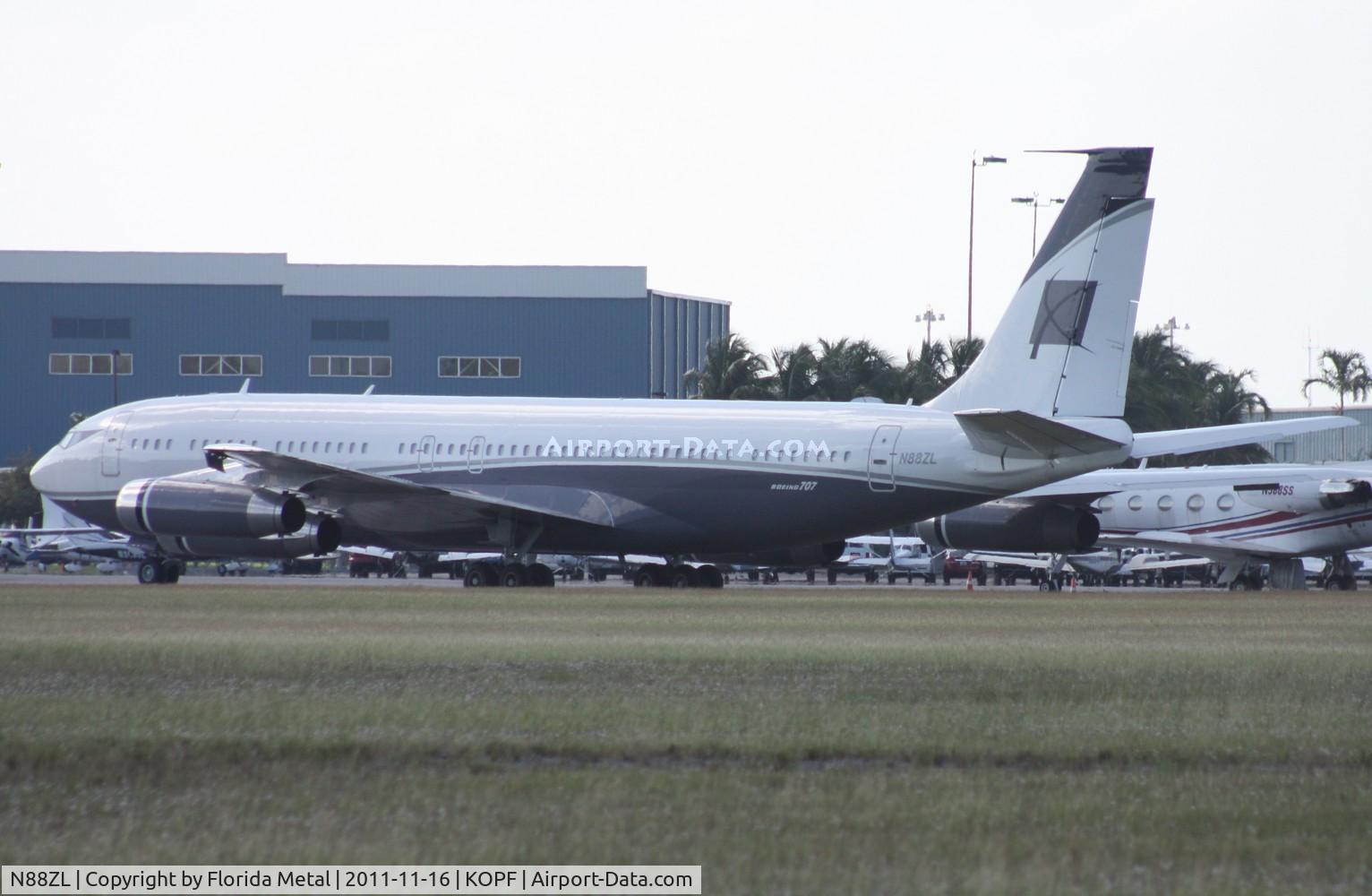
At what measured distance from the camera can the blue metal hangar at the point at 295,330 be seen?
A: 314ft

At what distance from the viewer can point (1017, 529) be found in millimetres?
44531

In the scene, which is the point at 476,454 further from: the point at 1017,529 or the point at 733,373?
the point at 733,373

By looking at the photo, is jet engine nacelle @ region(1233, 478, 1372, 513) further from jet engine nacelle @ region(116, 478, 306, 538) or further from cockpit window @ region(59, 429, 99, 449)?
cockpit window @ region(59, 429, 99, 449)

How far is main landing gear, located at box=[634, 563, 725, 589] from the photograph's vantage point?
1735 inches

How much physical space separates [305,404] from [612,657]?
25328 millimetres

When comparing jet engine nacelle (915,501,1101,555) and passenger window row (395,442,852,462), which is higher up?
passenger window row (395,442,852,462)

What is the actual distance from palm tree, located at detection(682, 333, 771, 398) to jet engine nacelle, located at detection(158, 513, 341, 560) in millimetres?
42552

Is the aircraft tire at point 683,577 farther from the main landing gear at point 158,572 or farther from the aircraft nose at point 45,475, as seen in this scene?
the aircraft nose at point 45,475

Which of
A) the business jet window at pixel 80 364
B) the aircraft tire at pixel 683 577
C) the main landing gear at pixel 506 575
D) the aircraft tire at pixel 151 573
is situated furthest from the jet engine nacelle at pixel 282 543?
the business jet window at pixel 80 364

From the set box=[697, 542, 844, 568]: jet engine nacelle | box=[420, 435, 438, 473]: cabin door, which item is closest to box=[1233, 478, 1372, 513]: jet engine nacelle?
box=[697, 542, 844, 568]: jet engine nacelle

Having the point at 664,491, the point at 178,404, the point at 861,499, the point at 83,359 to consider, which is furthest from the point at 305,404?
the point at 83,359

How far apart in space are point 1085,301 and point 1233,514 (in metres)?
18.1

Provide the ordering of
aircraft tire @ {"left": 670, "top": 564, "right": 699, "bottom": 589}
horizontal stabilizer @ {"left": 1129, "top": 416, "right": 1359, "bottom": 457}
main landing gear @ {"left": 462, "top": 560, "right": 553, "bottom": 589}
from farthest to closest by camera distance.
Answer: aircraft tire @ {"left": 670, "top": 564, "right": 699, "bottom": 589}
main landing gear @ {"left": 462, "top": 560, "right": 553, "bottom": 589}
horizontal stabilizer @ {"left": 1129, "top": 416, "right": 1359, "bottom": 457}

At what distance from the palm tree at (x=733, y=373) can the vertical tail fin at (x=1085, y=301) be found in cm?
4364
